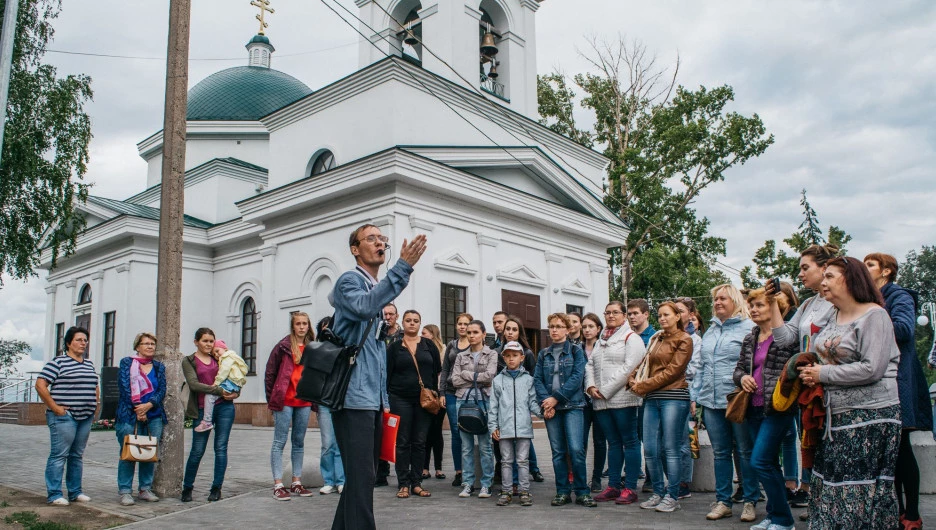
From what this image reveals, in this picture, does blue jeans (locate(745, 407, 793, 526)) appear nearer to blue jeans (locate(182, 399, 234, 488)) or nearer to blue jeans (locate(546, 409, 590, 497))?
blue jeans (locate(546, 409, 590, 497))

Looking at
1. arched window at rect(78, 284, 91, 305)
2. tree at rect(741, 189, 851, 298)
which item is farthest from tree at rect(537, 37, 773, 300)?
arched window at rect(78, 284, 91, 305)

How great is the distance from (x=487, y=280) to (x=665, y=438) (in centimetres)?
1245

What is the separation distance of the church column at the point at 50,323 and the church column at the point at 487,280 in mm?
16843

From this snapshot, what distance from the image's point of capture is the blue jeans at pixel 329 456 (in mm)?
8141

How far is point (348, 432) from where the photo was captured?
4344 millimetres

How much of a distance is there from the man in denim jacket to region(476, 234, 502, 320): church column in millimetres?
14118

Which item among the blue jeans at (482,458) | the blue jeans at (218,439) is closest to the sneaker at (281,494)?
the blue jeans at (218,439)

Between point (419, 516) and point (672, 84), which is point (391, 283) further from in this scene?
point (672, 84)

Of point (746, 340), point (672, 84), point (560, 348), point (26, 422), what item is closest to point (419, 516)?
point (560, 348)

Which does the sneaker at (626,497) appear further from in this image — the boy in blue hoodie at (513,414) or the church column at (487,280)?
the church column at (487,280)

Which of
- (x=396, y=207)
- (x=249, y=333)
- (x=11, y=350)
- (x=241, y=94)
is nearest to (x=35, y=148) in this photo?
(x=396, y=207)

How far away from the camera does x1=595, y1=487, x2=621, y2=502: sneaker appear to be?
744 cm

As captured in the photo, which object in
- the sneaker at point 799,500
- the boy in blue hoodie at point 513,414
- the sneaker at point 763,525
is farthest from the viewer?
the boy in blue hoodie at point 513,414

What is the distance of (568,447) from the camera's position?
7.44 m
